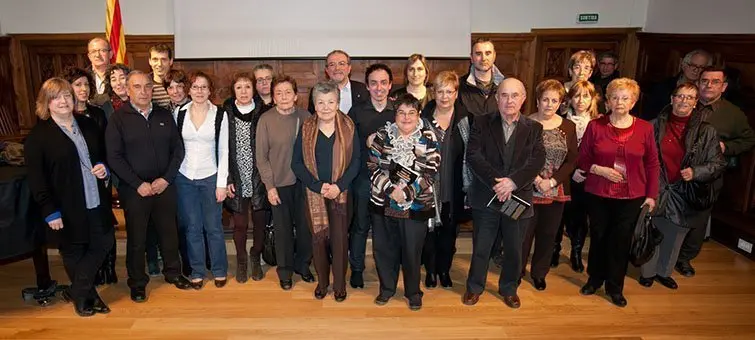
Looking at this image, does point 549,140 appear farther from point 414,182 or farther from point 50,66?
point 50,66

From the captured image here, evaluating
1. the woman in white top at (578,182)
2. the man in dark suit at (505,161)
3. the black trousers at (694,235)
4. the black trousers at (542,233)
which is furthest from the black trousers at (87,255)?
the black trousers at (694,235)

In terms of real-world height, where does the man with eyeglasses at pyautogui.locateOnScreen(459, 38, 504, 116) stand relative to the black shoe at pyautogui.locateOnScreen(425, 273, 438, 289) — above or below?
above

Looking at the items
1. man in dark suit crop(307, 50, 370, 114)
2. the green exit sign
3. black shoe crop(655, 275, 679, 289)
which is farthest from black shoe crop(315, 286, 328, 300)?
the green exit sign

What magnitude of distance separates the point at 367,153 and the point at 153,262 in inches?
70.1

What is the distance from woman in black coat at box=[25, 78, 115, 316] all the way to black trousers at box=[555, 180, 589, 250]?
10.2 feet

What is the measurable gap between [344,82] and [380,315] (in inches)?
64.1

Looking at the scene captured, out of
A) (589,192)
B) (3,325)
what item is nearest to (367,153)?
(589,192)

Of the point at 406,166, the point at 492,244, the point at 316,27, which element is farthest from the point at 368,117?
the point at 316,27

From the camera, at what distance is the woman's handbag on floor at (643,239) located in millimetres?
3318

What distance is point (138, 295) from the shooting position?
342 centimetres

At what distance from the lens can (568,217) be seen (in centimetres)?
394

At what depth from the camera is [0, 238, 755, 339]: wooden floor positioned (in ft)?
10.1

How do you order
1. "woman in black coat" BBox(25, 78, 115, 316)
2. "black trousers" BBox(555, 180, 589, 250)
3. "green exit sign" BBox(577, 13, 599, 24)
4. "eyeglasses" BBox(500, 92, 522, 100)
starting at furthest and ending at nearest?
"green exit sign" BBox(577, 13, 599, 24) → "black trousers" BBox(555, 180, 589, 250) → "eyeglasses" BBox(500, 92, 522, 100) → "woman in black coat" BBox(25, 78, 115, 316)

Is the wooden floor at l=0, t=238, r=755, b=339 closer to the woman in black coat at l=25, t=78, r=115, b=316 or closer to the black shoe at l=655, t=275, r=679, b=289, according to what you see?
the black shoe at l=655, t=275, r=679, b=289
